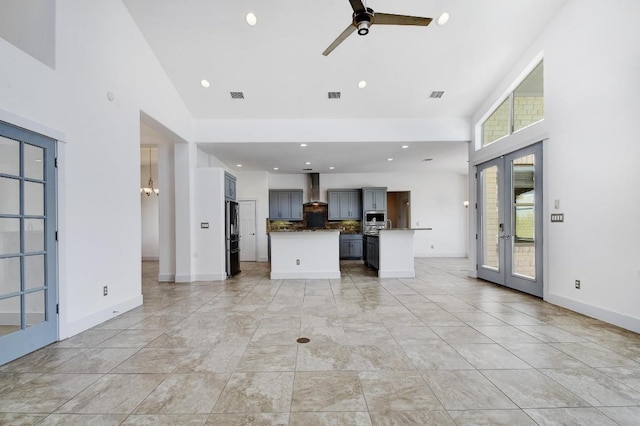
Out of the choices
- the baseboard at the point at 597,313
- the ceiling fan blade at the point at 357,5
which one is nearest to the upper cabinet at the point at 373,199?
the baseboard at the point at 597,313

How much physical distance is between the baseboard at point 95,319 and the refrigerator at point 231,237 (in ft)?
7.96

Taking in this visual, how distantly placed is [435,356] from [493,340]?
793 millimetres

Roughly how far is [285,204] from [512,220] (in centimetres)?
650

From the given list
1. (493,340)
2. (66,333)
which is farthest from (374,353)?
(66,333)

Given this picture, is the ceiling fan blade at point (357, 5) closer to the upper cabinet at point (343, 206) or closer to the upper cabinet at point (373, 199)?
the upper cabinet at point (373, 199)

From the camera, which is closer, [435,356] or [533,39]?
[435,356]

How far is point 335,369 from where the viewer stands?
7.56 feet

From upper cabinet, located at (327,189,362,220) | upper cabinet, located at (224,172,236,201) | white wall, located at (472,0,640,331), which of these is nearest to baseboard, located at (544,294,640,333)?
white wall, located at (472,0,640,331)

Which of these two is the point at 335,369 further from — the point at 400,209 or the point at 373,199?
the point at 400,209

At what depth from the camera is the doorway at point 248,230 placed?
9.57 metres

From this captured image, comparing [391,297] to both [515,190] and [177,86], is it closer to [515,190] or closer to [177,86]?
[515,190]

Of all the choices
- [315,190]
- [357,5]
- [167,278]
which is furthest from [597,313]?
[315,190]

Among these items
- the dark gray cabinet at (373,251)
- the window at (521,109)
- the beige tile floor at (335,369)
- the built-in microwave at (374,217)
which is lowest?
the beige tile floor at (335,369)

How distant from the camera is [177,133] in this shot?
543cm
